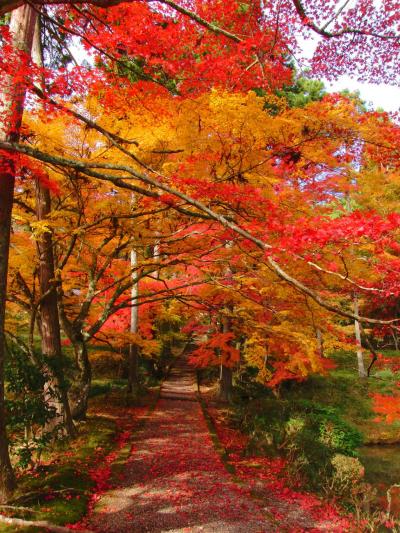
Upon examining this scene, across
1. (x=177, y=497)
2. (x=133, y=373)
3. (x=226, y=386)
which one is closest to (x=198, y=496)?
(x=177, y=497)

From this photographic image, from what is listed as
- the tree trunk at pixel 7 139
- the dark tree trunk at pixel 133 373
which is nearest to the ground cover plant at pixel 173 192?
the tree trunk at pixel 7 139

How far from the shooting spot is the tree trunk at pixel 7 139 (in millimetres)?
4703

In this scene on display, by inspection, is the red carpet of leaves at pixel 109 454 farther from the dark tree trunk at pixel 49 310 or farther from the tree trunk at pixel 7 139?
the tree trunk at pixel 7 139

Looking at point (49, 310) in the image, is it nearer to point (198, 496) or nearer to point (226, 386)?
point (198, 496)

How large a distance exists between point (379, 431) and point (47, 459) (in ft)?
38.3

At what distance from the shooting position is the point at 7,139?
16.1ft

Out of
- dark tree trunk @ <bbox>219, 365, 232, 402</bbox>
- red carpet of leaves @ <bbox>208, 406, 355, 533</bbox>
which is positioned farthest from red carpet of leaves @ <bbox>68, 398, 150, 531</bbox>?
dark tree trunk @ <bbox>219, 365, 232, 402</bbox>

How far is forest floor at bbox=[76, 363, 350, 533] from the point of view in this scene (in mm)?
4953

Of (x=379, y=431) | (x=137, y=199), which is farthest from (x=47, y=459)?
(x=379, y=431)

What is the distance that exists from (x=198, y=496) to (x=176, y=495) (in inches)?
13.7

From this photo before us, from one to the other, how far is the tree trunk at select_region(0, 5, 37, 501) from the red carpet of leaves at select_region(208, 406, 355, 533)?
3973mm

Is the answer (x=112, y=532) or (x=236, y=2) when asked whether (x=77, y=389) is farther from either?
(x=236, y=2)

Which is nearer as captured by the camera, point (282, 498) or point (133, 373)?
point (282, 498)

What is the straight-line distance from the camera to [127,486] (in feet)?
19.6
